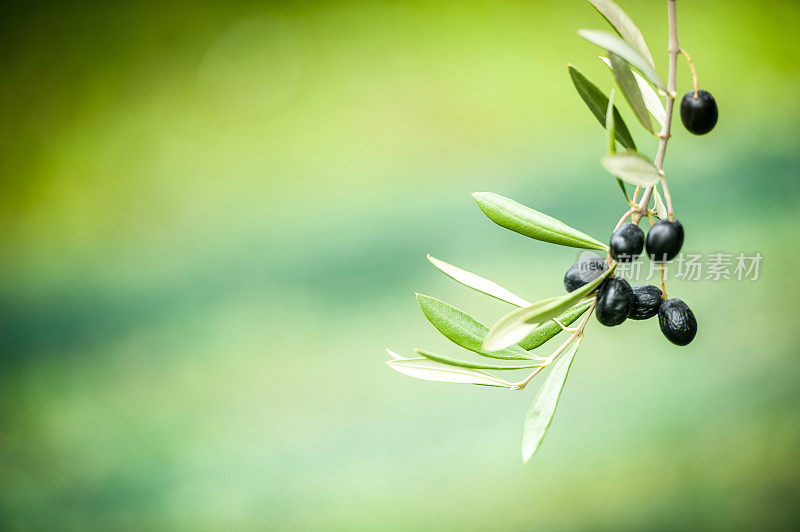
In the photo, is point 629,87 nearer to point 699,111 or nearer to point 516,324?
point 699,111

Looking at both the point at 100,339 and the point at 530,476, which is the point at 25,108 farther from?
the point at 530,476

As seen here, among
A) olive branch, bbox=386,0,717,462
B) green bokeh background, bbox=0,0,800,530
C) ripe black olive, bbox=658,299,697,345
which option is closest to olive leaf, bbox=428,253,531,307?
olive branch, bbox=386,0,717,462

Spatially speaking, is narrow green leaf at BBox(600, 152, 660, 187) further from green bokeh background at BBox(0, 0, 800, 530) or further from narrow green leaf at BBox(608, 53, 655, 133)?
green bokeh background at BBox(0, 0, 800, 530)

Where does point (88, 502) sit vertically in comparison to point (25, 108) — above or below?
below

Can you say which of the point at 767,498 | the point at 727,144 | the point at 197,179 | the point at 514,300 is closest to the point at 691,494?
the point at 767,498

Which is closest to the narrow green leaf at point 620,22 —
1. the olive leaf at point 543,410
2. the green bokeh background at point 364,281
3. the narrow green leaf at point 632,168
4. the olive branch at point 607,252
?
the olive branch at point 607,252

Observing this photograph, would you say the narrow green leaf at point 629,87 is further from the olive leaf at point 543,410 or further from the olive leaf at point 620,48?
the olive leaf at point 543,410

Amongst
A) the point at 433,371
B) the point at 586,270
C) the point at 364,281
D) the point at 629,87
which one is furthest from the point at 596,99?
the point at 364,281
